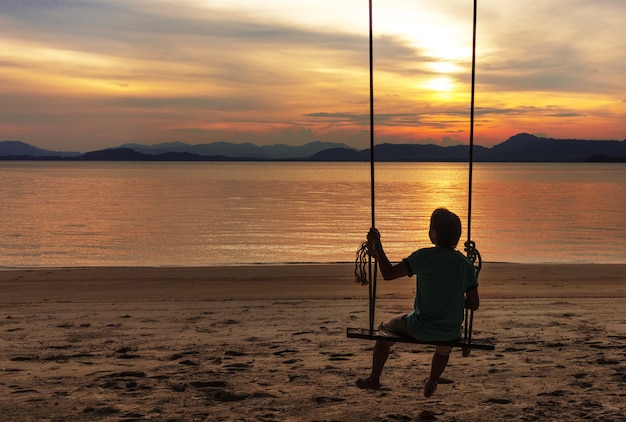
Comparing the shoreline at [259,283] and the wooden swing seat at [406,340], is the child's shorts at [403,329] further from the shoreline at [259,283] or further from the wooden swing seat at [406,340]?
the shoreline at [259,283]

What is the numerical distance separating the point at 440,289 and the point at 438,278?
0.08 metres

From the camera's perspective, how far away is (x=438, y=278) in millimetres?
4789

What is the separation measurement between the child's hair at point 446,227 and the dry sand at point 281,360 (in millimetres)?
1250

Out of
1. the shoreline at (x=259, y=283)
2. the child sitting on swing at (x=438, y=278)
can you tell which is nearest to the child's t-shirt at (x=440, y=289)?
the child sitting on swing at (x=438, y=278)

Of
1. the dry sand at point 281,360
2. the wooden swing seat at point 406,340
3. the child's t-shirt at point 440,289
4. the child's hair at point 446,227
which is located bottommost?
the dry sand at point 281,360

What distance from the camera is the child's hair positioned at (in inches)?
187

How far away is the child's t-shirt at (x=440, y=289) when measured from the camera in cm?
479

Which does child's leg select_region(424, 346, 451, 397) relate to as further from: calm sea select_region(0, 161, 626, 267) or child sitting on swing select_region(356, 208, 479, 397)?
calm sea select_region(0, 161, 626, 267)

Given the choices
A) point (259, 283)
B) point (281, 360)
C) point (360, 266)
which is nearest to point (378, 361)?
point (360, 266)

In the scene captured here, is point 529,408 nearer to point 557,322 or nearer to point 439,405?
point 439,405

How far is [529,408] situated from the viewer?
16.9ft

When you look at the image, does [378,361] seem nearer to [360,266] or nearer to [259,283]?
[360,266]

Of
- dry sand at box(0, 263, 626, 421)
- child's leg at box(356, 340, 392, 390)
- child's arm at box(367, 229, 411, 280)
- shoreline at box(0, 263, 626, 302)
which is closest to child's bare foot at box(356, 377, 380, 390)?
child's leg at box(356, 340, 392, 390)

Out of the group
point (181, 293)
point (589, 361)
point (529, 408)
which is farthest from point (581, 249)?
point (529, 408)
